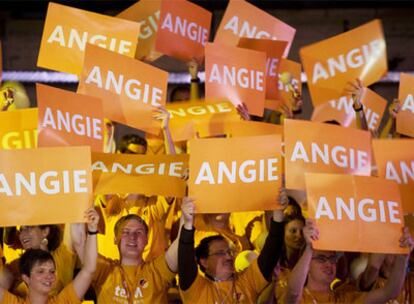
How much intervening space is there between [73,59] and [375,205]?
2076mm

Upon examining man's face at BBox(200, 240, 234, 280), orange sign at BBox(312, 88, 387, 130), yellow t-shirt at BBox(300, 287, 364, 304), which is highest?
orange sign at BBox(312, 88, 387, 130)

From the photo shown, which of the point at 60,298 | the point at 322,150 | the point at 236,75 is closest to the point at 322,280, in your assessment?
the point at 322,150

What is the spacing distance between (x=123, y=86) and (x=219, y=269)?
130 centimetres

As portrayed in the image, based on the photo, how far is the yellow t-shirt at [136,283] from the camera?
15.2 feet

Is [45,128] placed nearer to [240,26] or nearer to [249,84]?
[249,84]

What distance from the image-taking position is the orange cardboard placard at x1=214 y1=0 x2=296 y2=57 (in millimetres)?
→ 6234

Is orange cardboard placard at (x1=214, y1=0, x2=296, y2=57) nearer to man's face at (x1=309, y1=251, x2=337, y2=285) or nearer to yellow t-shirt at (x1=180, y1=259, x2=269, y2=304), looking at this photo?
man's face at (x1=309, y1=251, x2=337, y2=285)

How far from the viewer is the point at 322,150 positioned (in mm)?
4836

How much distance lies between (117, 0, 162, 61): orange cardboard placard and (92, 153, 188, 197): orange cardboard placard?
4.26 feet

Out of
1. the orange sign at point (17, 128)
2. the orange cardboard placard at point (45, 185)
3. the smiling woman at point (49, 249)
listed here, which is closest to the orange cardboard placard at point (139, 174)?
the orange cardboard placard at point (45, 185)

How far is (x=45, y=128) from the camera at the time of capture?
16.0 ft

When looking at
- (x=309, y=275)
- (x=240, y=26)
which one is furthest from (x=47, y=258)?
(x=240, y=26)

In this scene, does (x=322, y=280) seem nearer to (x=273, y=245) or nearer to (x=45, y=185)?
(x=273, y=245)

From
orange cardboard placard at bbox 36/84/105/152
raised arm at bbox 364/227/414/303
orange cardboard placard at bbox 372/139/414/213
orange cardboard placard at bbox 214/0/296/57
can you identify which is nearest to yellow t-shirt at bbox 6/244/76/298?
orange cardboard placard at bbox 36/84/105/152
